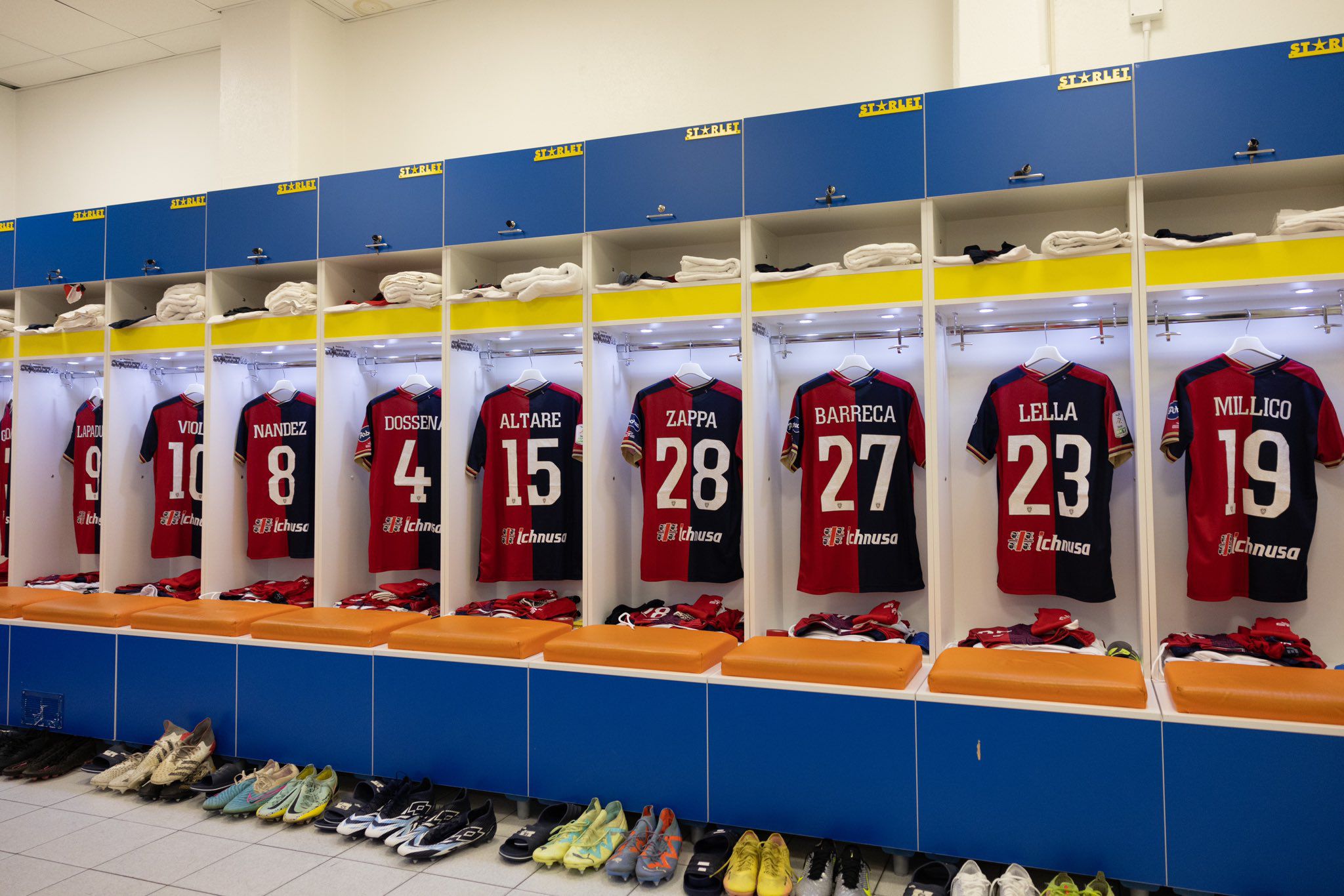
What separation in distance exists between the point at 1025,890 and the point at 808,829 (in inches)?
25.6

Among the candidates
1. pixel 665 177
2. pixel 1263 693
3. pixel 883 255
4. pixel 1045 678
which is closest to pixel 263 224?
pixel 665 177

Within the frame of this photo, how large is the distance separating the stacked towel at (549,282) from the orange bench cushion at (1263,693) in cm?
256

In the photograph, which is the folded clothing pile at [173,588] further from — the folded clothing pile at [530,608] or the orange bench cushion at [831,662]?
the orange bench cushion at [831,662]

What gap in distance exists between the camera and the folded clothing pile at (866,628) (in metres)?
3.24

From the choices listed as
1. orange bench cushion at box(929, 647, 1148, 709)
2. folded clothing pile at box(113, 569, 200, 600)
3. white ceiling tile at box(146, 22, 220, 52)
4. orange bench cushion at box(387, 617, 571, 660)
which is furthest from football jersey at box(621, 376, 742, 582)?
white ceiling tile at box(146, 22, 220, 52)

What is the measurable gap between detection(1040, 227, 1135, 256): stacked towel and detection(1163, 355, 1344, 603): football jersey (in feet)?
1.90

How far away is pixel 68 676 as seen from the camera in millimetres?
3980

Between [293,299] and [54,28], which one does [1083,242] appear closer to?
[293,299]

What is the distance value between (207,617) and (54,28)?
3.66m

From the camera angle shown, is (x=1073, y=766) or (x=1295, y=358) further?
(x=1295, y=358)

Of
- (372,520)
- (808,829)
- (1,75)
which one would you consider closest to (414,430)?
(372,520)

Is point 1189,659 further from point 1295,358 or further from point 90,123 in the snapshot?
point 90,123

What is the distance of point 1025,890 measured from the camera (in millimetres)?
2371

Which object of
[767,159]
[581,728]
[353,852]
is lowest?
[353,852]
